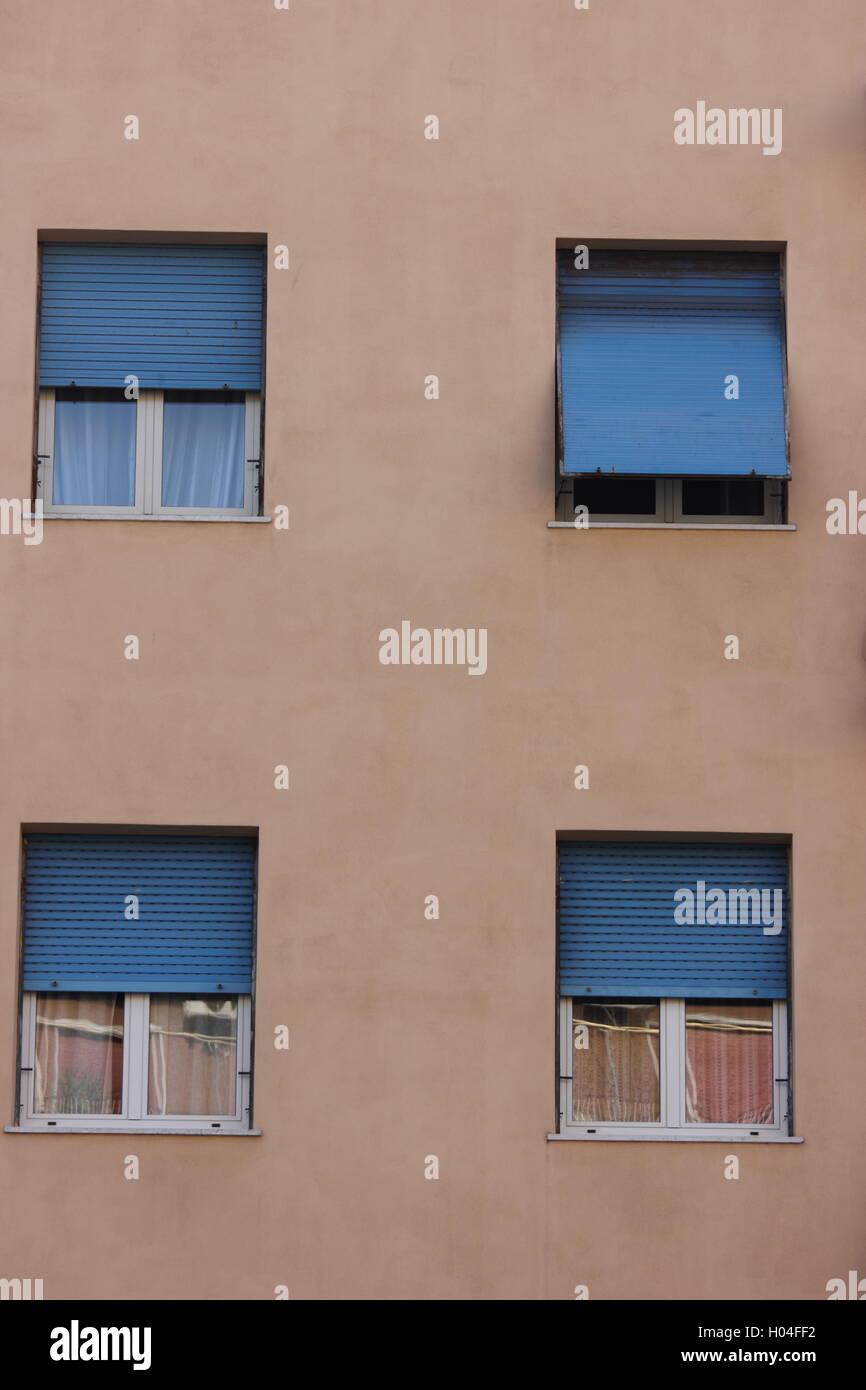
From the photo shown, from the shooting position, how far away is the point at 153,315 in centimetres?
1033

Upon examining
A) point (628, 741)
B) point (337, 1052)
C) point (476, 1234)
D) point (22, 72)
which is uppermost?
point (22, 72)

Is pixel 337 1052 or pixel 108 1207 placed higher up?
pixel 337 1052

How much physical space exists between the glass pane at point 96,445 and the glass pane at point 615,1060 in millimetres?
3792

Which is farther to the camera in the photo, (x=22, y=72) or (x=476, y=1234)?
(x=22, y=72)

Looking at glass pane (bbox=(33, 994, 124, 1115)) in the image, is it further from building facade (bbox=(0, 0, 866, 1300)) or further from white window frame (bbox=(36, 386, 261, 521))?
white window frame (bbox=(36, 386, 261, 521))

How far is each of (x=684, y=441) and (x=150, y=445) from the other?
2.94m

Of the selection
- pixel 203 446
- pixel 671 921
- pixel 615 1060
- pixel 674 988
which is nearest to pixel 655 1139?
pixel 615 1060

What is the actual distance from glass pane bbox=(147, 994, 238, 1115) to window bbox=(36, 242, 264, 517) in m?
2.71

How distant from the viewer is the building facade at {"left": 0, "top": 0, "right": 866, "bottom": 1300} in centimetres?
954

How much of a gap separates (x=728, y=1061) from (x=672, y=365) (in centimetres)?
378

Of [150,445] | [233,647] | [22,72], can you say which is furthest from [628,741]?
[22,72]

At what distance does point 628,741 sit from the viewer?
9836 mm

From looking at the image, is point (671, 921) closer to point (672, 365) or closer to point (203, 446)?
point (672, 365)

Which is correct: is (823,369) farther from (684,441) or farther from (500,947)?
(500,947)
